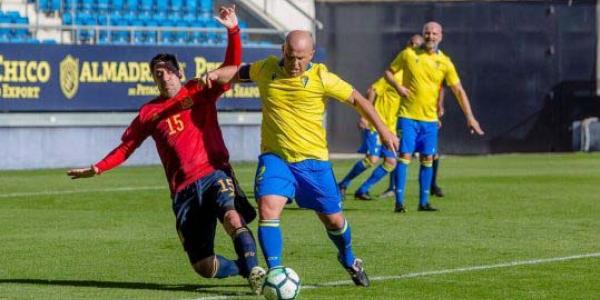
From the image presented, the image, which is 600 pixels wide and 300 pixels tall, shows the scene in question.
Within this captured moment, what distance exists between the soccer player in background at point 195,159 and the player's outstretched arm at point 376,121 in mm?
949

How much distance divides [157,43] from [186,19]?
2430 mm

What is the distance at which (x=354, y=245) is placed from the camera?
14.6 metres

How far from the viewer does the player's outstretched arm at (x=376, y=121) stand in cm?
1076

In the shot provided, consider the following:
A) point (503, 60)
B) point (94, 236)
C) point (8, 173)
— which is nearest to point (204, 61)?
point (8, 173)

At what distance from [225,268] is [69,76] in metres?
17.1

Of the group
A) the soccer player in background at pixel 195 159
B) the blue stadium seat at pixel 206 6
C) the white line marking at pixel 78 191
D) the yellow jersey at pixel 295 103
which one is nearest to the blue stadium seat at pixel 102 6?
the blue stadium seat at pixel 206 6

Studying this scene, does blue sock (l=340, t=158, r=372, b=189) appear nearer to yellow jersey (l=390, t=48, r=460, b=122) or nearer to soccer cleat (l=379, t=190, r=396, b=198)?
soccer cleat (l=379, t=190, r=396, b=198)

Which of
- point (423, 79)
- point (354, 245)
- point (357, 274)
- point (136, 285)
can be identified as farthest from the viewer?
point (423, 79)

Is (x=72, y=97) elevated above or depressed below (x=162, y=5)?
below

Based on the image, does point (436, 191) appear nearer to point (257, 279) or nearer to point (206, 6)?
point (257, 279)

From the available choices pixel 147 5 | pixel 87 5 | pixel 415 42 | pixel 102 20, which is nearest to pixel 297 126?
pixel 415 42

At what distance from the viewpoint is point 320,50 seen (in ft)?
104

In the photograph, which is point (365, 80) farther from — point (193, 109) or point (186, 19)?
point (193, 109)

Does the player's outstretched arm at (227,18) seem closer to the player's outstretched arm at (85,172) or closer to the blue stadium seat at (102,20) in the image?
the player's outstretched arm at (85,172)
